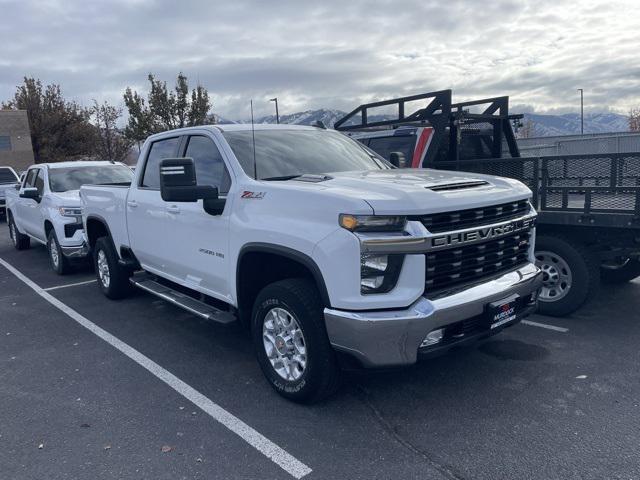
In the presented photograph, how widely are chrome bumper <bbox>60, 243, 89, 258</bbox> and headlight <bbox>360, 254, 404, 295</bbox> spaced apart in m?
6.16

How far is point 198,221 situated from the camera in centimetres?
448

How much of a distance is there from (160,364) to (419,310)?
263 centimetres

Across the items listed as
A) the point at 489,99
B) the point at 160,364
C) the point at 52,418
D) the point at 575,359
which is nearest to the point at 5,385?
the point at 52,418

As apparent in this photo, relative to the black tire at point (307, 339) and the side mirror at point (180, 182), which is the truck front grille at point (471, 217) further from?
the side mirror at point (180, 182)

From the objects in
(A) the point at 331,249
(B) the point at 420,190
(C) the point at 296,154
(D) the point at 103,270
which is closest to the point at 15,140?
(D) the point at 103,270

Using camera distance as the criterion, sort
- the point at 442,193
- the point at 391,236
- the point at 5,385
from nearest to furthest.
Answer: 1. the point at 391,236
2. the point at 442,193
3. the point at 5,385

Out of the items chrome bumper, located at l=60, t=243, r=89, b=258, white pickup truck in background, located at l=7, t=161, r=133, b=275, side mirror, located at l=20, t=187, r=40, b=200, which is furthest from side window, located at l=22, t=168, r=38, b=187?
chrome bumper, located at l=60, t=243, r=89, b=258

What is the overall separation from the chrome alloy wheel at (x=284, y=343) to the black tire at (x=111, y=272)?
126 inches

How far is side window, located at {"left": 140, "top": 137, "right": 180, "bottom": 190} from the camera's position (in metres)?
5.27

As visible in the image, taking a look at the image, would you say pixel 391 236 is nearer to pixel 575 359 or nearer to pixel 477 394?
pixel 477 394

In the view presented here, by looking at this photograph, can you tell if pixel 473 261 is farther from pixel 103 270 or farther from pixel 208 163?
pixel 103 270

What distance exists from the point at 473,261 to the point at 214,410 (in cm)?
211

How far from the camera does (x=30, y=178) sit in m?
10.0

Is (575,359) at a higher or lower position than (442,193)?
lower
